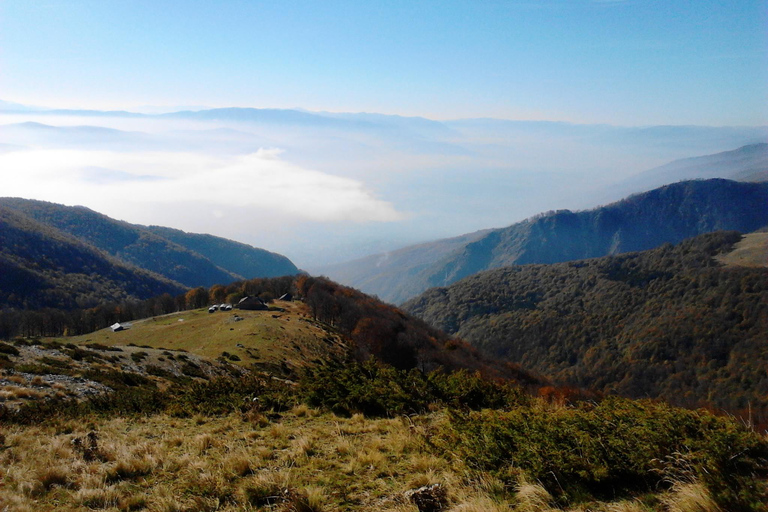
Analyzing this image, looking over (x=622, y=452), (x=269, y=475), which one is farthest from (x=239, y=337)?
A: (x=622, y=452)

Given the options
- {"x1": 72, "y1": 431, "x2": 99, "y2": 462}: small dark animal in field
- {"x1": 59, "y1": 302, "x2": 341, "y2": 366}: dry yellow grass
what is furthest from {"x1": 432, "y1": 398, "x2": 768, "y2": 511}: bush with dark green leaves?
{"x1": 59, "y1": 302, "x2": 341, "y2": 366}: dry yellow grass

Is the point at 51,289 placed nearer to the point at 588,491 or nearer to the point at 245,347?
the point at 245,347

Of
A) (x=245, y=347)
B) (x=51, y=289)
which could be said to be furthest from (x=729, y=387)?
(x=51, y=289)

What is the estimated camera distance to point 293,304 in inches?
3191

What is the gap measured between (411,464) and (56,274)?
184 meters

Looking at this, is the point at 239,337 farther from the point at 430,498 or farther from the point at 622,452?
the point at 622,452

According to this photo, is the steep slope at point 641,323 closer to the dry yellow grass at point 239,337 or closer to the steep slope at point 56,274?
the dry yellow grass at point 239,337

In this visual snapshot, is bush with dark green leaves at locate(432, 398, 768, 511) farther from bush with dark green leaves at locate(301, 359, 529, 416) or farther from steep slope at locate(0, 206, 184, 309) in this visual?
steep slope at locate(0, 206, 184, 309)

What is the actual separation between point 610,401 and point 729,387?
126231 millimetres

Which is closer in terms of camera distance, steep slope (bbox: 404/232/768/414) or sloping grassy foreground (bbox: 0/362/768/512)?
sloping grassy foreground (bbox: 0/362/768/512)

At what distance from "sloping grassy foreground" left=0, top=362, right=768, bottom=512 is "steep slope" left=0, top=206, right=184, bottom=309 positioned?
148415mm

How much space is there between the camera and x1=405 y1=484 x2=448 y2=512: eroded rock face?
504 centimetres

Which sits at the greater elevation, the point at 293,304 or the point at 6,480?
the point at 6,480

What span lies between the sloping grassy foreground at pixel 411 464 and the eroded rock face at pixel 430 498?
0.21 feet
